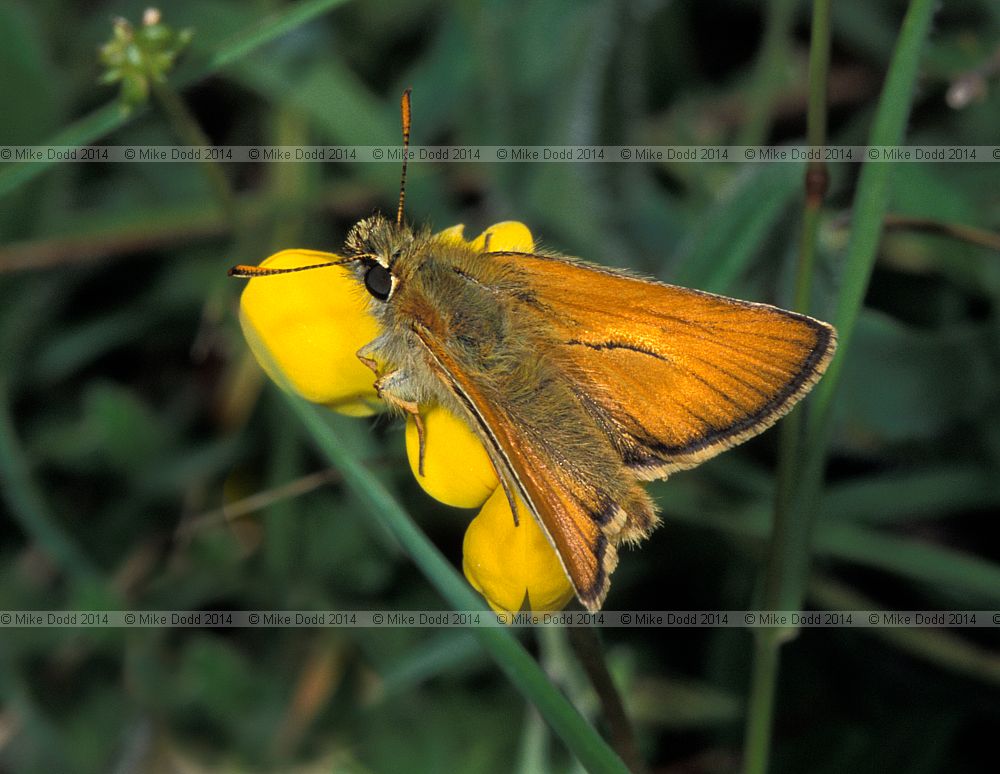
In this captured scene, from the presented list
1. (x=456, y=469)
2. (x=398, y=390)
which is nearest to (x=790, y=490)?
(x=456, y=469)

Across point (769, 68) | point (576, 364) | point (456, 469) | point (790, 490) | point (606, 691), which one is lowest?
point (606, 691)

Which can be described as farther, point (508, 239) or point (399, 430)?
point (399, 430)

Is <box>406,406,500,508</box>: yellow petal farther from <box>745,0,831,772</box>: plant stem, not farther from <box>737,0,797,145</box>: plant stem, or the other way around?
<box>737,0,797,145</box>: plant stem

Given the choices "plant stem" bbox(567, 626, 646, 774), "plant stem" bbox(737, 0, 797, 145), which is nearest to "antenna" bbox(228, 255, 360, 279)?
"plant stem" bbox(567, 626, 646, 774)

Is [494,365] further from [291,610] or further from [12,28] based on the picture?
[12,28]

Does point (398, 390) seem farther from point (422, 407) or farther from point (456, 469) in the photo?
point (456, 469)

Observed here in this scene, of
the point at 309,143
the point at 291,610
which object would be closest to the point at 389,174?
the point at 309,143

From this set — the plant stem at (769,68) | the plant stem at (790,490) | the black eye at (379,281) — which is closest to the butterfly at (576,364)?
the black eye at (379,281)

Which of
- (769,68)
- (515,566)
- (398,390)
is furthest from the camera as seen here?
(769,68)

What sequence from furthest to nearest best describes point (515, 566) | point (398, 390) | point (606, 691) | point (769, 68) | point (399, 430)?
point (769, 68), point (399, 430), point (398, 390), point (606, 691), point (515, 566)

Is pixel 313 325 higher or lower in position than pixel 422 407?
higher
